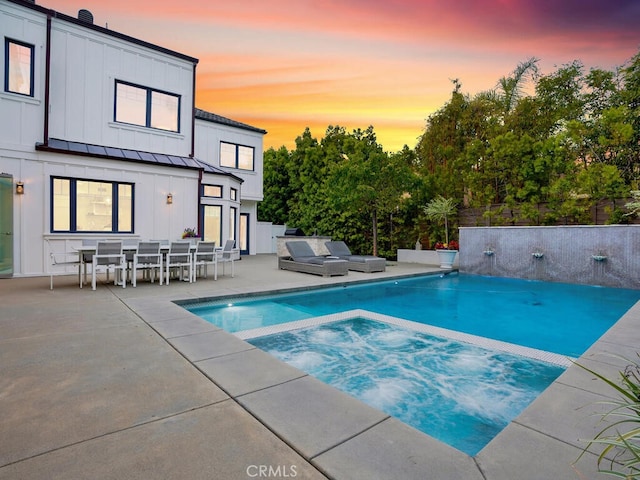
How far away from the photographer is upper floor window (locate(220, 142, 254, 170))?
52.3ft

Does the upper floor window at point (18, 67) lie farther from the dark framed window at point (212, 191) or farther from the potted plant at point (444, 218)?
the potted plant at point (444, 218)

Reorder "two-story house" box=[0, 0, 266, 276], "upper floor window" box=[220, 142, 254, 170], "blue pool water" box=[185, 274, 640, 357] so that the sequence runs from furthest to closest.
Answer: "upper floor window" box=[220, 142, 254, 170], "two-story house" box=[0, 0, 266, 276], "blue pool water" box=[185, 274, 640, 357]

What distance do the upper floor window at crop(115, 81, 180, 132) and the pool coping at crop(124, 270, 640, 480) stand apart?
10093 millimetres

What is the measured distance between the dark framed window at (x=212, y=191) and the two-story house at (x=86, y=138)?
0.60 m

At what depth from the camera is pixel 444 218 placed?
12945 mm

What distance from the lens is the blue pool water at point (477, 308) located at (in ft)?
17.1

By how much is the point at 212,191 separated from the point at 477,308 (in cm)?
1037

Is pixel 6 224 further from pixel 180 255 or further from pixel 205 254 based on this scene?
pixel 205 254

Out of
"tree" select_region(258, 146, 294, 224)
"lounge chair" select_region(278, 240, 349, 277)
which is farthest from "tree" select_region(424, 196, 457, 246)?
"tree" select_region(258, 146, 294, 224)

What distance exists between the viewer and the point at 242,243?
16.9 m

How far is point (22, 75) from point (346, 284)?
9652 mm

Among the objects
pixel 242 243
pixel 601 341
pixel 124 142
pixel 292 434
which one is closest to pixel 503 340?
pixel 601 341

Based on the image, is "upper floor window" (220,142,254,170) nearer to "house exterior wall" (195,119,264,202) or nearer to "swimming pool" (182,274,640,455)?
"house exterior wall" (195,119,264,202)

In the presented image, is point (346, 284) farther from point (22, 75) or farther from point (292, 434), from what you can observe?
point (22, 75)
